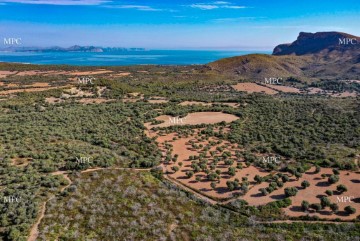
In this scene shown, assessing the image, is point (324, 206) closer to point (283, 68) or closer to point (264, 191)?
point (264, 191)

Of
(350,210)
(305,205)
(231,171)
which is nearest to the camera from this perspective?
(350,210)

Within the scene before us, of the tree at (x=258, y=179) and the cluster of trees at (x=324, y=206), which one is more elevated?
the tree at (x=258, y=179)

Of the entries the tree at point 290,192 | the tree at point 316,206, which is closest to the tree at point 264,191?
the tree at point 290,192

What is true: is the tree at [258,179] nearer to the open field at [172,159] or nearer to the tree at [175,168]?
the open field at [172,159]

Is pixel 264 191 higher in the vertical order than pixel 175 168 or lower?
lower

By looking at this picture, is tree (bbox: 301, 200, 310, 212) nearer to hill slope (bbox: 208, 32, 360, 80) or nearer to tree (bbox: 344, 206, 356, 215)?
tree (bbox: 344, 206, 356, 215)

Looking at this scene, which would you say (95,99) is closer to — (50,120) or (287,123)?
(50,120)

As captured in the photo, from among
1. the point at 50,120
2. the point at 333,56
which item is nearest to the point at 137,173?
the point at 50,120

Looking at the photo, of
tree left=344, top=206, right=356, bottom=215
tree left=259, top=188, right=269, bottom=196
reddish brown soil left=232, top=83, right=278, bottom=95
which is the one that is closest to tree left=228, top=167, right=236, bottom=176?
tree left=259, top=188, right=269, bottom=196

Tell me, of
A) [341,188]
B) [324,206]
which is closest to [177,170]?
[324,206]
